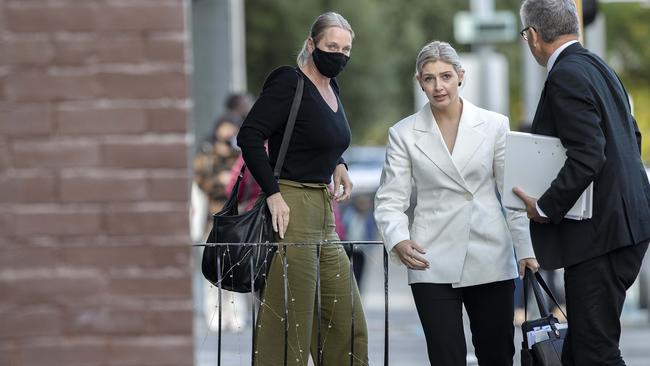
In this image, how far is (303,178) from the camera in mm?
6082

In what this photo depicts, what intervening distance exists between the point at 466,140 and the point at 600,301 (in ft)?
3.24

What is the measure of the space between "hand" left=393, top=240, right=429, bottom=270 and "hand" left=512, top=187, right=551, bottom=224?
1.71 feet

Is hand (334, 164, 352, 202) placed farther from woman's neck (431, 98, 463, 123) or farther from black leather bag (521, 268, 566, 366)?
black leather bag (521, 268, 566, 366)

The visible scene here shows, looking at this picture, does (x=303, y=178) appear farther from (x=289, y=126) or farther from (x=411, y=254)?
(x=411, y=254)

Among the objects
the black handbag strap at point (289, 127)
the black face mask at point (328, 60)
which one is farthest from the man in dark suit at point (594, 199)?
the black handbag strap at point (289, 127)

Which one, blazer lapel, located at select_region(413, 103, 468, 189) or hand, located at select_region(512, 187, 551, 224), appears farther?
blazer lapel, located at select_region(413, 103, 468, 189)

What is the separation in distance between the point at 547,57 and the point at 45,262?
8.96ft

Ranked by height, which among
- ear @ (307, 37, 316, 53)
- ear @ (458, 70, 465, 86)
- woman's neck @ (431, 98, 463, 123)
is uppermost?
ear @ (307, 37, 316, 53)

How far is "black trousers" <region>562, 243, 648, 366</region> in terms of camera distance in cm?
533

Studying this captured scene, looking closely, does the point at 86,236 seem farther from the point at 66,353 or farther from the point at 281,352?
the point at 281,352

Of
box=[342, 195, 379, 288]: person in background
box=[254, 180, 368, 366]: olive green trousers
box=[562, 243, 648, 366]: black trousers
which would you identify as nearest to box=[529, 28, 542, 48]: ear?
box=[562, 243, 648, 366]: black trousers

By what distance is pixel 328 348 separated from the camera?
6355 millimetres

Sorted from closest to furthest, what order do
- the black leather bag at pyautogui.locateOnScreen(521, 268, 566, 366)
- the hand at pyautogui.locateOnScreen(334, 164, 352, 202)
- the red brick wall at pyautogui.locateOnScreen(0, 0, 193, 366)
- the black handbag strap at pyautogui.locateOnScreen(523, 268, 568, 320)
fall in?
the red brick wall at pyautogui.locateOnScreen(0, 0, 193, 366), the black leather bag at pyautogui.locateOnScreen(521, 268, 566, 366), the black handbag strap at pyautogui.locateOnScreen(523, 268, 568, 320), the hand at pyautogui.locateOnScreen(334, 164, 352, 202)

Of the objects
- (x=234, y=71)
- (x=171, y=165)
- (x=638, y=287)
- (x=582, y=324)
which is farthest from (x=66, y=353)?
(x=234, y=71)
